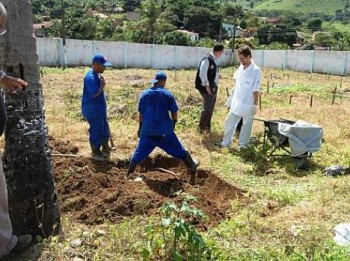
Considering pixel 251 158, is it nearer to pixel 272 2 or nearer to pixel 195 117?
pixel 195 117

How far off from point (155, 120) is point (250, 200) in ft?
4.85

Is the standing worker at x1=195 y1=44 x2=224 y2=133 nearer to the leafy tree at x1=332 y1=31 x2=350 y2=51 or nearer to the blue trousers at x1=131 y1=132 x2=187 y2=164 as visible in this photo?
the blue trousers at x1=131 y1=132 x2=187 y2=164

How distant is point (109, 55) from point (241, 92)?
2079 cm

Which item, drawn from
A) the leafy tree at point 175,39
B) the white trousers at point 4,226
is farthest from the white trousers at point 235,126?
the leafy tree at point 175,39

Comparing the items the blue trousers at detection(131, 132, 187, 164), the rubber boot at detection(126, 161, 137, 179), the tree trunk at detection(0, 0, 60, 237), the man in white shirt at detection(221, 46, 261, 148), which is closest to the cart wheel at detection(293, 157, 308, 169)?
the man in white shirt at detection(221, 46, 261, 148)

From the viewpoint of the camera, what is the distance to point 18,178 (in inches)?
147

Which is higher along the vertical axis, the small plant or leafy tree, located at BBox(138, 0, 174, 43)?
leafy tree, located at BBox(138, 0, 174, 43)

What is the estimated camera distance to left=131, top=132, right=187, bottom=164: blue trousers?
598 cm

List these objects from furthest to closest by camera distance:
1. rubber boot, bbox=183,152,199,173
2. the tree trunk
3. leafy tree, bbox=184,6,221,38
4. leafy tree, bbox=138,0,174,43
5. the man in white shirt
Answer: leafy tree, bbox=184,6,221,38 → leafy tree, bbox=138,0,174,43 → the man in white shirt → rubber boot, bbox=183,152,199,173 → the tree trunk

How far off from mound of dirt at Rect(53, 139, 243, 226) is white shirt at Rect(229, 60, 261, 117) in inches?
52.9

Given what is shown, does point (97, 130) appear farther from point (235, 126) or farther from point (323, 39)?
point (323, 39)

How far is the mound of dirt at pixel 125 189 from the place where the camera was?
193 inches

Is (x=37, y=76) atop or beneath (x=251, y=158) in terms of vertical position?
atop

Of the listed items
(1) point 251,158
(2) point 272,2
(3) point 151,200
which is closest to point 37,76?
(3) point 151,200
